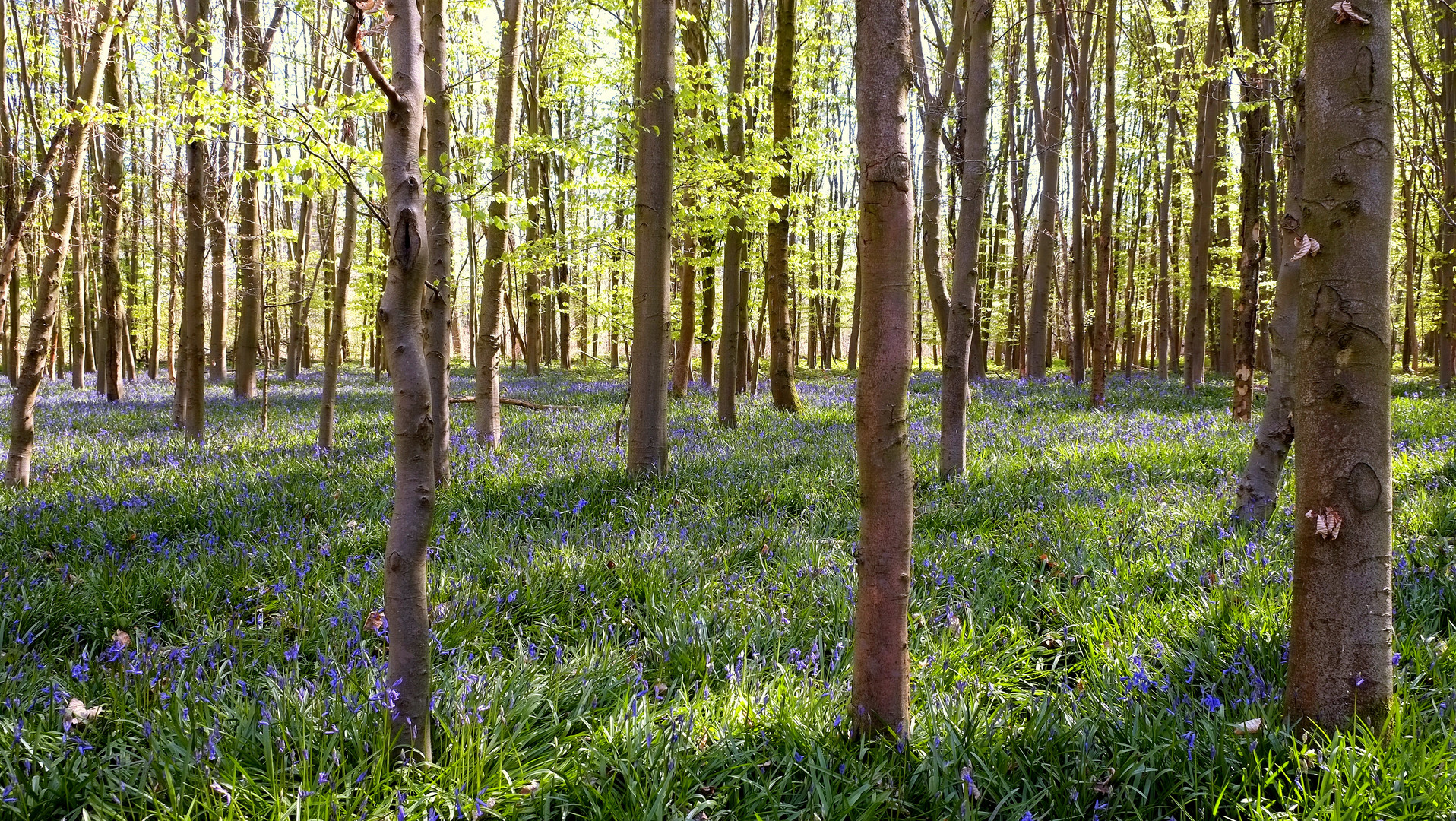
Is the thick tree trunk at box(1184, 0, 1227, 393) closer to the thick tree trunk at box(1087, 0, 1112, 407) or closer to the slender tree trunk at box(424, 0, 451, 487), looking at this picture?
the thick tree trunk at box(1087, 0, 1112, 407)

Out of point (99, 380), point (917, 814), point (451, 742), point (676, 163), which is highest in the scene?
point (676, 163)

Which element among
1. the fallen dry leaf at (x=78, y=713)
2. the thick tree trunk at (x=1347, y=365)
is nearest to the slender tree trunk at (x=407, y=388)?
the fallen dry leaf at (x=78, y=713)

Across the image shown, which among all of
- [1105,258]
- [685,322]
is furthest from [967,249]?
[1105,258]

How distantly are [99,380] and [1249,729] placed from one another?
2281 centimetres

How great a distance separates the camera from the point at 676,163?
33.4 feet

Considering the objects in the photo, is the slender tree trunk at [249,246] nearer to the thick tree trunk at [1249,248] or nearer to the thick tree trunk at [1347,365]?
the thick tree trunk at [1347,365]

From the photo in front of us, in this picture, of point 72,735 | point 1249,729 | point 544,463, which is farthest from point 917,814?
point 544,463

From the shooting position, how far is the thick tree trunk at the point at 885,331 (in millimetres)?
2113

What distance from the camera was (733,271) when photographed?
1091 centimetres

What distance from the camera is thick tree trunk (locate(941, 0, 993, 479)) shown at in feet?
21.0

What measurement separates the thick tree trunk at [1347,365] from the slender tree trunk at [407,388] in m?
2.47

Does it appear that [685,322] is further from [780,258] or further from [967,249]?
[967,249]

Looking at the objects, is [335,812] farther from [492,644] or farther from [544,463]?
[544,463]

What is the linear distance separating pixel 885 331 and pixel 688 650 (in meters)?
1.71
